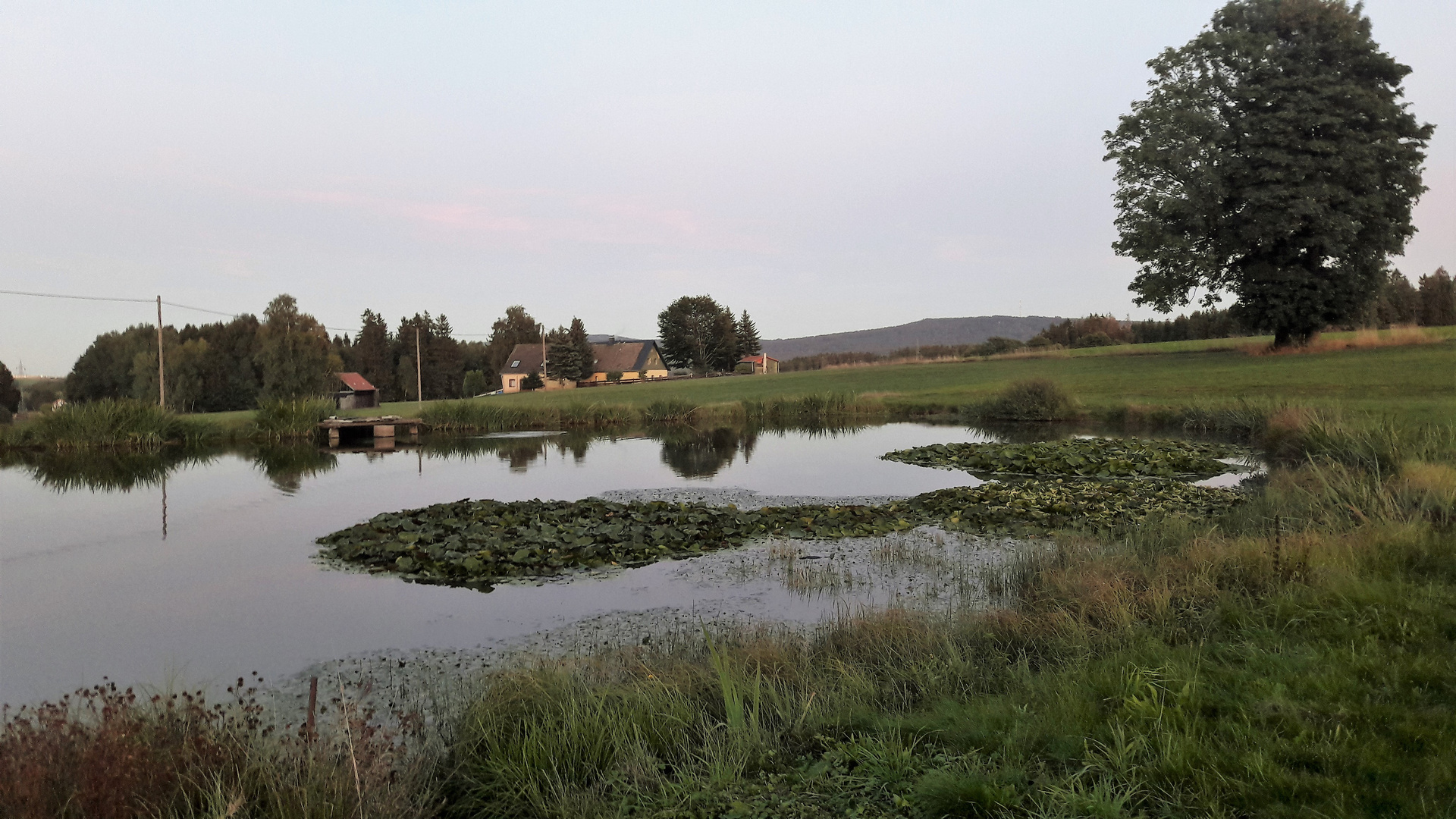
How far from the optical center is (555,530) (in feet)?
38.8

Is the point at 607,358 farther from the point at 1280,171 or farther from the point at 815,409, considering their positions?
the point at 1280,171

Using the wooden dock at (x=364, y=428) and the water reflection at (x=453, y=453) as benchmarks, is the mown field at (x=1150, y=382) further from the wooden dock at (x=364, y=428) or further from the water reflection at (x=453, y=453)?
the water reflection at (x=453, y=453)

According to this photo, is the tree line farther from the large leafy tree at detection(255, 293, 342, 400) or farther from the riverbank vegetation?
the riverbank vegetation

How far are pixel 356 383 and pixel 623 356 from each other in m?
27.9

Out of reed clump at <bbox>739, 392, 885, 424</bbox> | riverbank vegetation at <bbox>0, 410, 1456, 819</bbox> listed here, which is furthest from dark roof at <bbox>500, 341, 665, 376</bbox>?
riverbank vegetation at <bbox>0, 410, 1456, 819</bbox>

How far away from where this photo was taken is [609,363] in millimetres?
92062

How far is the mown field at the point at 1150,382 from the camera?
81.4ft

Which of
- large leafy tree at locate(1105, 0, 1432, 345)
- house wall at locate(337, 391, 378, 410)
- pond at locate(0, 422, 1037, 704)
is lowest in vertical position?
pond at locate(0, 422, 1037, 704)

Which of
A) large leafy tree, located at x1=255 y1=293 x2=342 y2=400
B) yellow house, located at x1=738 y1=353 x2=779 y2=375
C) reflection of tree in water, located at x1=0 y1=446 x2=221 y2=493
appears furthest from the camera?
yellow house, located at x1=738 y1=353 x2=779 y2=375

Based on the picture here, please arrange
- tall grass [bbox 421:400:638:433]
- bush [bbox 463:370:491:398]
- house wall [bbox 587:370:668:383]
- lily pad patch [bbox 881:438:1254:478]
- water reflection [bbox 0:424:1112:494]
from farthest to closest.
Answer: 1. bush [bbox 463:370:491:398]
2. house wall [bbox 587:370:668:383]
3. tall grass [bbox 421:400:638:433]
4. water reflection [bbox 0:424:1112:494]
5. lily pad patch [bbox 881:438:1254:478]

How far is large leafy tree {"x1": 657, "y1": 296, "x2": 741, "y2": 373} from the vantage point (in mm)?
99875

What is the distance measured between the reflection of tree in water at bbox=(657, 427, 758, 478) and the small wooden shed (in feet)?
182

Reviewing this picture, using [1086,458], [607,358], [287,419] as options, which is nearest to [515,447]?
[287,419]

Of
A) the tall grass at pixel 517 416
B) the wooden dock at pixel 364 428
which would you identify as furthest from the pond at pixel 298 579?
the tall grass at pixel 517 416
